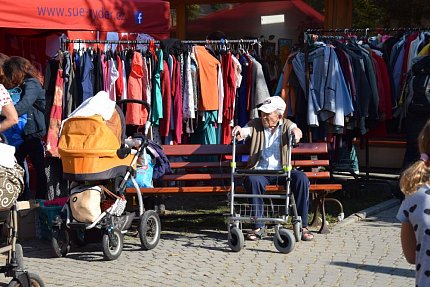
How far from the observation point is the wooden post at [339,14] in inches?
540

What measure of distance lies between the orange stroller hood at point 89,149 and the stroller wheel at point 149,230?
498mm

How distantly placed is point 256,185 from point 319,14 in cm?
662

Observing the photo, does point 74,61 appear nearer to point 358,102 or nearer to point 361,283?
point 358,102

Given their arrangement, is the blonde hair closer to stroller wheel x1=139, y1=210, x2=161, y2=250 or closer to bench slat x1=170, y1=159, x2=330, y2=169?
stroller wheel x1=139, y1=210, x2=161, y2=250

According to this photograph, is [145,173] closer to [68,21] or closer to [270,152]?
[270,152]

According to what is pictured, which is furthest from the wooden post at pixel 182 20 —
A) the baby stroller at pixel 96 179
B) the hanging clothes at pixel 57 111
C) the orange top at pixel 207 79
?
the baby stroller at pixel 96 179

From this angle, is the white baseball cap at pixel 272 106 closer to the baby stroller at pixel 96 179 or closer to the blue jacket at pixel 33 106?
the baby stroller at pixel 96 179

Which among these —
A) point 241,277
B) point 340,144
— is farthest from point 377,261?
point 340,144

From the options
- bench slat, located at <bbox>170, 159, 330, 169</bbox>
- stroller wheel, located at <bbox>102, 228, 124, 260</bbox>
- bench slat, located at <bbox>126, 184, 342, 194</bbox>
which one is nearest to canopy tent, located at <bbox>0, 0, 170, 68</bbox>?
bench slat, located at <bbox>170, 159, 330, 169</bbox>

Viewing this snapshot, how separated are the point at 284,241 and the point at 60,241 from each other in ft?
6.73

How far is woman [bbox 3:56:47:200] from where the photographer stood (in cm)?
846

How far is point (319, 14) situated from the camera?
1409 cm

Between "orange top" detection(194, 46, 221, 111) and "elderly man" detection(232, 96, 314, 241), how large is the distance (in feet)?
5.14

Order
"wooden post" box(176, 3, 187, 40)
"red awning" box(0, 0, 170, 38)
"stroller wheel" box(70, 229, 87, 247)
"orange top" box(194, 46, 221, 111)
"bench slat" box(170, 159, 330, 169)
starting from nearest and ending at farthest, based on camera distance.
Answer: "stroller wheel" box(70, 229, 87, 247) → "bench slat" box(170, 159, 330, 169) → "orange top" box(194, 46, 221, 111) → "red awning" box(0, 0, 170, 38) → "wooden post" box(176, 3, 187, 40)
